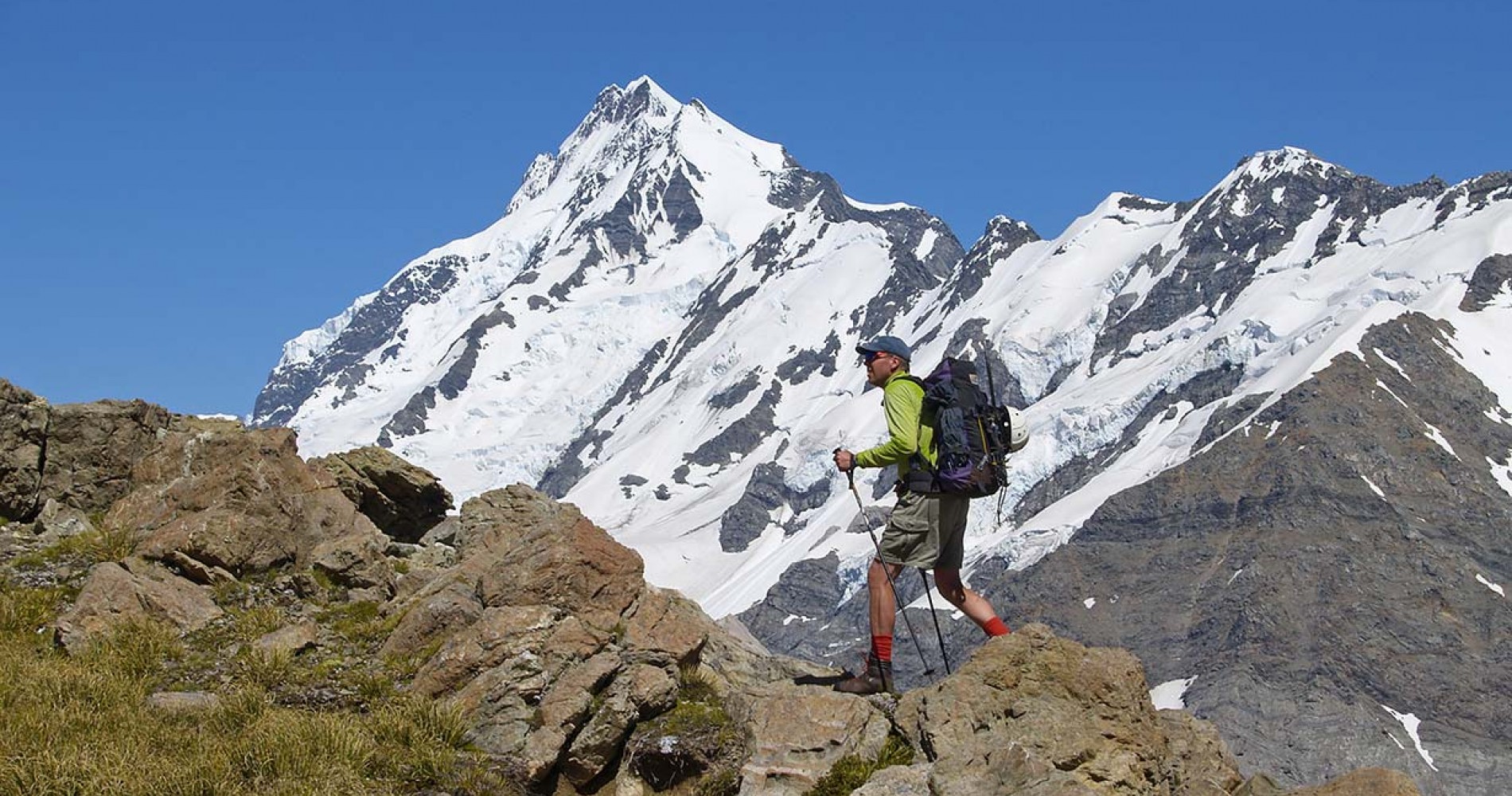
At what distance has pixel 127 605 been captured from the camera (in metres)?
15.0

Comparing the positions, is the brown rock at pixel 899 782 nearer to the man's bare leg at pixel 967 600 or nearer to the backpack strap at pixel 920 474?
the man's bare leg at pixel 967 600

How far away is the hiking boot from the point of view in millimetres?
13633

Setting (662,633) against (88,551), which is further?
(88,551)

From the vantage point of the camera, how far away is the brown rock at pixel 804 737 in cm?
1212

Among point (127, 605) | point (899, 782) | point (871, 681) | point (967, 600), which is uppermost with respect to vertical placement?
point (127, 605)

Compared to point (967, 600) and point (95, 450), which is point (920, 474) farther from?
point (95, 450)

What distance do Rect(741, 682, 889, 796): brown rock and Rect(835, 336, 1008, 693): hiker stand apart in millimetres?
889

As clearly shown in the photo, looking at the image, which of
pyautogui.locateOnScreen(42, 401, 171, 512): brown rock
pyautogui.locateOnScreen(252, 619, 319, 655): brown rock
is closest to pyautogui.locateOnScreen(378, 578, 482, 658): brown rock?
pyautogui.locateOnScreen(252, 619, 319, 655): brown rock

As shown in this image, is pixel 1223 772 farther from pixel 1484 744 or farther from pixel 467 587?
pixel 1484 744

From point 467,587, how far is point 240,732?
3909 mm

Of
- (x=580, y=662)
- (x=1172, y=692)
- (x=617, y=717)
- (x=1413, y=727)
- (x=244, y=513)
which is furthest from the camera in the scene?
(x=1172, y=692)

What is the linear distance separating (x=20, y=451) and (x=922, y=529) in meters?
11.9

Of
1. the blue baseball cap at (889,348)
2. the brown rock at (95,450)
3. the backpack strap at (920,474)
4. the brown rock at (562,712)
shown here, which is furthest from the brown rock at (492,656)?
the brown rock at (95,450)

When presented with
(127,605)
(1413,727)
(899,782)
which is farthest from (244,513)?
(1413,727)
